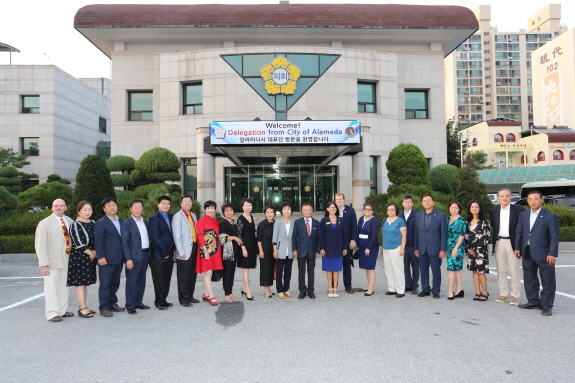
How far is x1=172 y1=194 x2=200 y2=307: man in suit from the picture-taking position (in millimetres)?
6605

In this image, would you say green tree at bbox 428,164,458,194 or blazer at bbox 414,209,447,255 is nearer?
blazer at bbox 414,209,447,255

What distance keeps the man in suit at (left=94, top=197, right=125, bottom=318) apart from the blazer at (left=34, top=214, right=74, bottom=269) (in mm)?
487

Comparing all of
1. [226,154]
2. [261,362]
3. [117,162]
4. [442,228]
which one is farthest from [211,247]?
[117,162]

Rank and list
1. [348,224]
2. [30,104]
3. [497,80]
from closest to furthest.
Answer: [348,224]
[30,104]
[497,80]

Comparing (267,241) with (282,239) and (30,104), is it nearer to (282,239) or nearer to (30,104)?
(282,239)

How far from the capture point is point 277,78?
853 inches

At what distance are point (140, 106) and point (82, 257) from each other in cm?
2002

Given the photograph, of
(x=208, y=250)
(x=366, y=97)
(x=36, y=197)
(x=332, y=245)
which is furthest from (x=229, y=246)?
(x=366, y=97)

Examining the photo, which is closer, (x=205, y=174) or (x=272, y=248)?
(x=272, y=248)

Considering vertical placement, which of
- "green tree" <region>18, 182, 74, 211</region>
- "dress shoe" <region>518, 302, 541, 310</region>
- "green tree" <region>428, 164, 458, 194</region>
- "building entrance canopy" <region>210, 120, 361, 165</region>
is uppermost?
"building entrance canopy" <region>210, 120, 361, 165</region>

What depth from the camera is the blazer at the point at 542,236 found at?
608 centimetres

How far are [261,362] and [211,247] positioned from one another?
287 cm

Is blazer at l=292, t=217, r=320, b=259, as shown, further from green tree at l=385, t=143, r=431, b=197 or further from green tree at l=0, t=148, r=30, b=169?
green tree at l=0, t=148, r=30, b=169

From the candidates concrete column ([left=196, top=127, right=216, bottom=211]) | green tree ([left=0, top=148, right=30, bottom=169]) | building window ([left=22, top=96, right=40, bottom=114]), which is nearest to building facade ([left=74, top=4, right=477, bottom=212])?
concrete column ([left=196, top=127, right=216, bottom=211])
